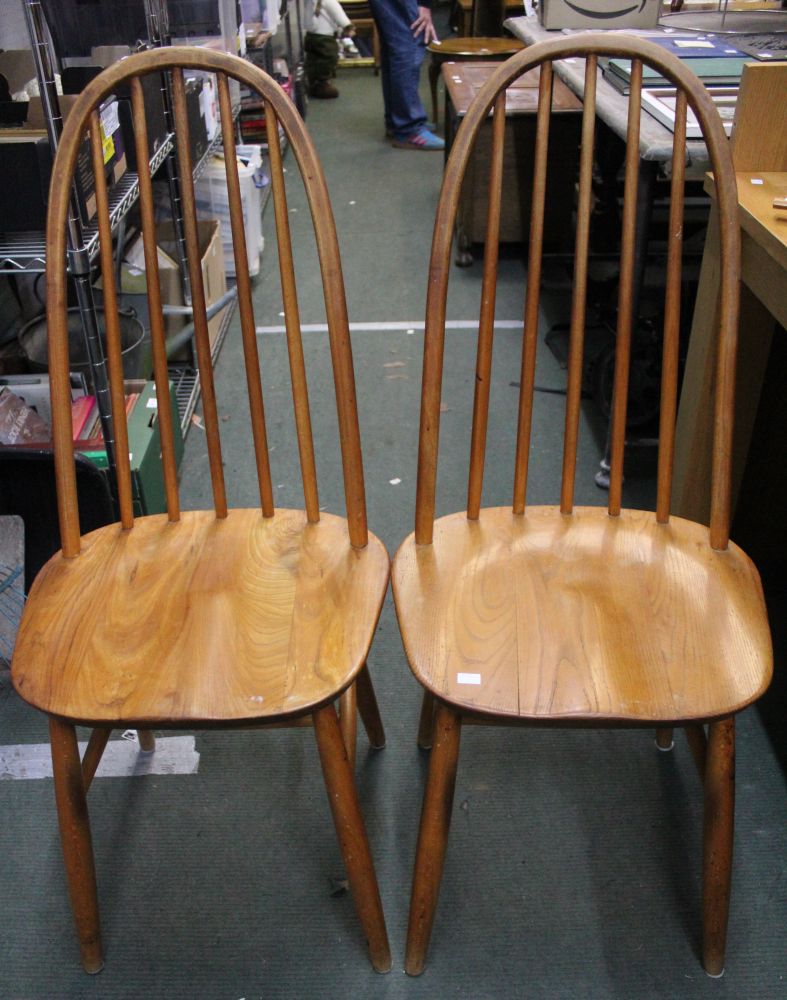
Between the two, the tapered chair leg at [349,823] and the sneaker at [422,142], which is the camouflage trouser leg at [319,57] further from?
the tapered chair leg at [349,823]

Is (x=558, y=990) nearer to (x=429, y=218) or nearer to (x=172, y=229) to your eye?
(x=172, y=229)

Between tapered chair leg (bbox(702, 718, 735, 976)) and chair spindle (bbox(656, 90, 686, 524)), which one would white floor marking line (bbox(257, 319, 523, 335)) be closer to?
chair spindle (bbox(656, 90, 686, 524))

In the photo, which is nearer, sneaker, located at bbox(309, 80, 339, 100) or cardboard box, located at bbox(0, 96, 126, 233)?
cardboard box, located at bbox(0, 96, 126, 233)

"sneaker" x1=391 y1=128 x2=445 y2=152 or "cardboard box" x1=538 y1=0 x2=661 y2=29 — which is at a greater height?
"cardboard box" x1=538 y1=0 x2=661 y2=29

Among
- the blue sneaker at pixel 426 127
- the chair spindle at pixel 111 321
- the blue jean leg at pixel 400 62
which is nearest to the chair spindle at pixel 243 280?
the chair spindle at pixel 111 321

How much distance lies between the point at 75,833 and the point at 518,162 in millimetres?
2384

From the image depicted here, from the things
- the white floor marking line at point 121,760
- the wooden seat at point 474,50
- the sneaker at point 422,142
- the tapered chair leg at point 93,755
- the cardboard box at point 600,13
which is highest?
the cardboard box at point 600,13

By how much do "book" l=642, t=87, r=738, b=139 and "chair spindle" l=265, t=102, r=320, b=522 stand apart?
0.77 metres

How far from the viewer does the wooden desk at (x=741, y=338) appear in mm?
1021

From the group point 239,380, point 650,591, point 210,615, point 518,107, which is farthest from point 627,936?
point 518,107

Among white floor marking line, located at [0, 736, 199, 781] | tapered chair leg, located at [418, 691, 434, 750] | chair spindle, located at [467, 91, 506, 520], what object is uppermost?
chair spindle, located at [467, 91, 506, 520]

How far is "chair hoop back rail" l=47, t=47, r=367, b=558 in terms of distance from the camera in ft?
2.88

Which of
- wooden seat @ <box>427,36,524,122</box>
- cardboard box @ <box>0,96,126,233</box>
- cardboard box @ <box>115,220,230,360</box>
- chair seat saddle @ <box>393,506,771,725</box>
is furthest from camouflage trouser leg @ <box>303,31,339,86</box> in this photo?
chair seat saddle @ <box>393,506,771,725</box>

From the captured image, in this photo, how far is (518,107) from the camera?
250cm
